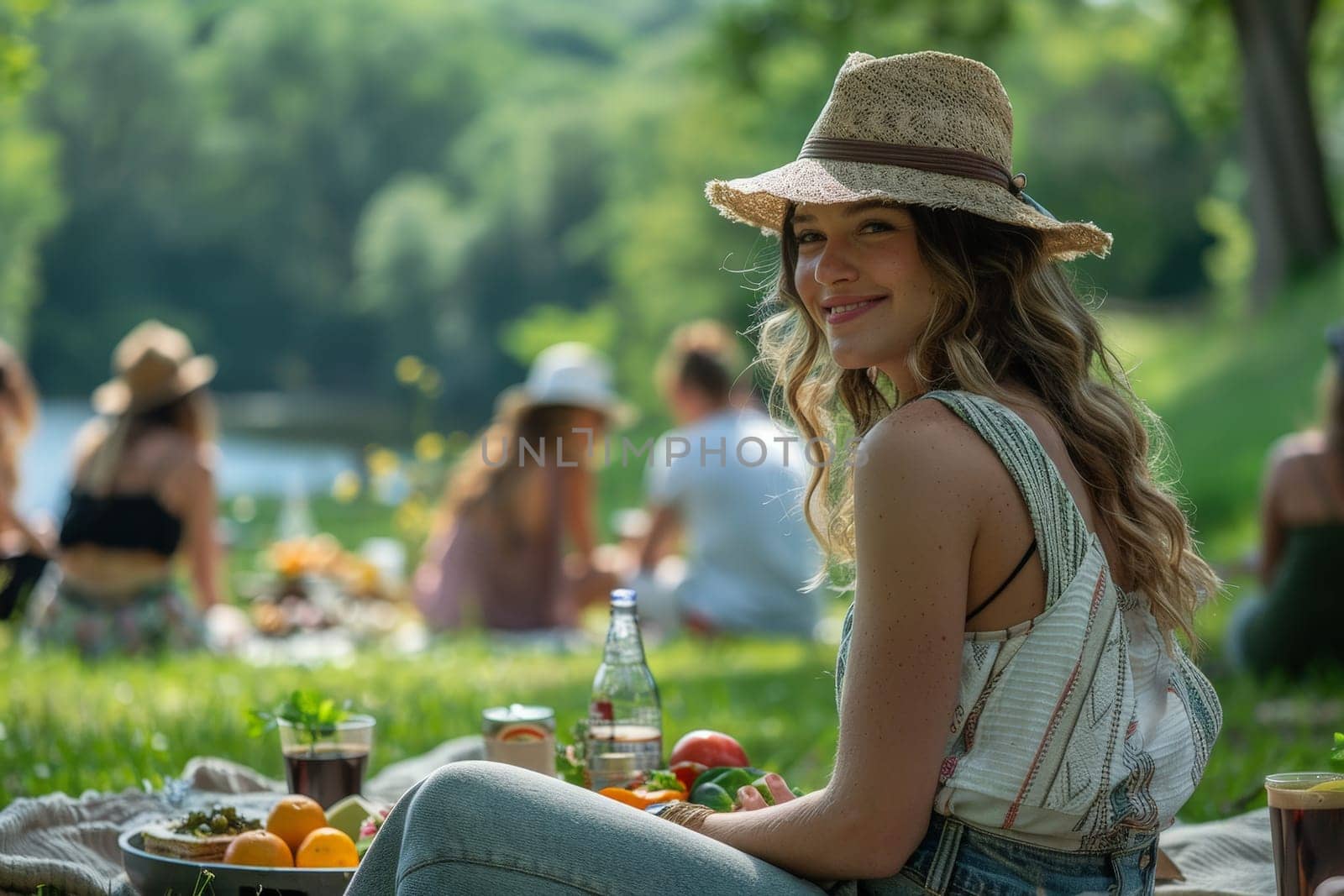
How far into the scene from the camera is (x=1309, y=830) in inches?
93.7

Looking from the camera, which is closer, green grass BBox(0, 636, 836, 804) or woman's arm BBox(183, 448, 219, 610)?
green grass BBox(0, 636, 836, 804)

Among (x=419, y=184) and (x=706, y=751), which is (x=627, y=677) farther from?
(x=419, y=184)

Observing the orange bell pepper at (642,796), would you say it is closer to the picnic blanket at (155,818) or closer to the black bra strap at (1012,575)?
the picnic blanket at (155,818)

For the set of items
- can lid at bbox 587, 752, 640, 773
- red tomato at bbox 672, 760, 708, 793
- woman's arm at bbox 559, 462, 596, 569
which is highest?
woman's arm at bbox 559, 462, 596, 569

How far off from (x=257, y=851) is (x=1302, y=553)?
4.42 m

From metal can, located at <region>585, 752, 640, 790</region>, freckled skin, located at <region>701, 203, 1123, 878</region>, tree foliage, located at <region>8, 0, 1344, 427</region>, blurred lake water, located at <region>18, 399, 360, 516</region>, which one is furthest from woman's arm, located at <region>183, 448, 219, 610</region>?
tree foliage, located at <region>8, 0, 1344, 427</region>

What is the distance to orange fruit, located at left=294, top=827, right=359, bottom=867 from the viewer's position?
→ 2.50 meters

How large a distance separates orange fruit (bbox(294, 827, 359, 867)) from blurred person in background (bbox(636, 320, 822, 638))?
15.2ft

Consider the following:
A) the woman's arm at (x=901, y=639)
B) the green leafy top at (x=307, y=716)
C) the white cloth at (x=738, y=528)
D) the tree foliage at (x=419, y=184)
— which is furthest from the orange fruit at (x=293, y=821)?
the tree foliage at (x=419, y=184)

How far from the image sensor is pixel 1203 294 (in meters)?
39.2

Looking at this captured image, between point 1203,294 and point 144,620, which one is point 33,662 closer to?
point 144,620

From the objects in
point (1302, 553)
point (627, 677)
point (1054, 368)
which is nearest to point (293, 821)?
point (627, 677)

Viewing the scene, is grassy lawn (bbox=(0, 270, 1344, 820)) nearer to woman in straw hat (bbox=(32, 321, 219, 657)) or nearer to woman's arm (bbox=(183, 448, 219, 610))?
woman in straw hat (bbox=(32, 321, 219, 657))

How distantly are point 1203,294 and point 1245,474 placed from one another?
1117 inches
